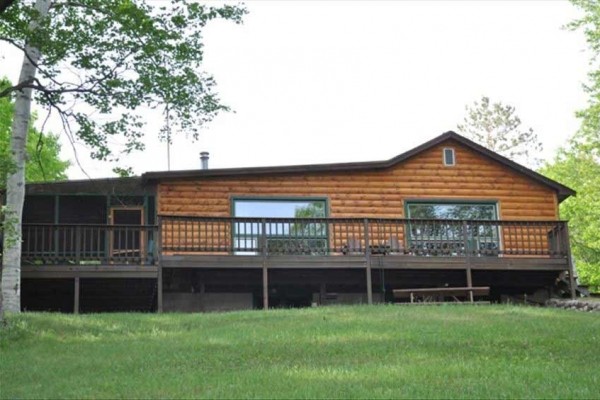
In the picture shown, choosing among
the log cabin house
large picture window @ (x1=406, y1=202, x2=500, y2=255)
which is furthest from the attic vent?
large picture window @ (x1=406, y1=202, x2=500, y2=255)

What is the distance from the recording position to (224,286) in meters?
19.2

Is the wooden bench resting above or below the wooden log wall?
below

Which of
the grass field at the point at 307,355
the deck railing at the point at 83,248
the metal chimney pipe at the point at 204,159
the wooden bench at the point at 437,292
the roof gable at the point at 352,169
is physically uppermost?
the metal chimney pipe at the point at 204,159

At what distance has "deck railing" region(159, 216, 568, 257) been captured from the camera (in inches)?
718

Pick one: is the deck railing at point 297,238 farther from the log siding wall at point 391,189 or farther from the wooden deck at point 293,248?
the log siding wall at point 391,189

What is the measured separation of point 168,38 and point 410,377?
9487 millimetres

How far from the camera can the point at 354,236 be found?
1928cm

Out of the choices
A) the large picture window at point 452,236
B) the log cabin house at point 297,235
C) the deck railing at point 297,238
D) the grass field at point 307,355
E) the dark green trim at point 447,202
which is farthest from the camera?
the dark green trim at point 447,202

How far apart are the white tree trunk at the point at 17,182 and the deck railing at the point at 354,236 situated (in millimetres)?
3171

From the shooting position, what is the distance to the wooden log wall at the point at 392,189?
20.2 metres

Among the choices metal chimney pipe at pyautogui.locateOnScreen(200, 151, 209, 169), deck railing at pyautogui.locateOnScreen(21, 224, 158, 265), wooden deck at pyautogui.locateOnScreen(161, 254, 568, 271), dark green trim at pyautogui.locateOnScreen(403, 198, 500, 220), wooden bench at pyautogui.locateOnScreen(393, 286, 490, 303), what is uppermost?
metal chimney pipe at pyautogui.locateOnScreen(200, 151, 209, 169)

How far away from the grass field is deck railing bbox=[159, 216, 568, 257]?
4.31 meters

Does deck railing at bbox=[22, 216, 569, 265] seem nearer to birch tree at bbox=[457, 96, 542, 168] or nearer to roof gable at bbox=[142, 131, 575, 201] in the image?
roof gable at bbox=[142, 131, 575, 201]

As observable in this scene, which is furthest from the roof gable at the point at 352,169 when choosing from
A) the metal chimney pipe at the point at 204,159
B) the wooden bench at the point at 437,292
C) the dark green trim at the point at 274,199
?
the wooden bench at the point at 437,292
